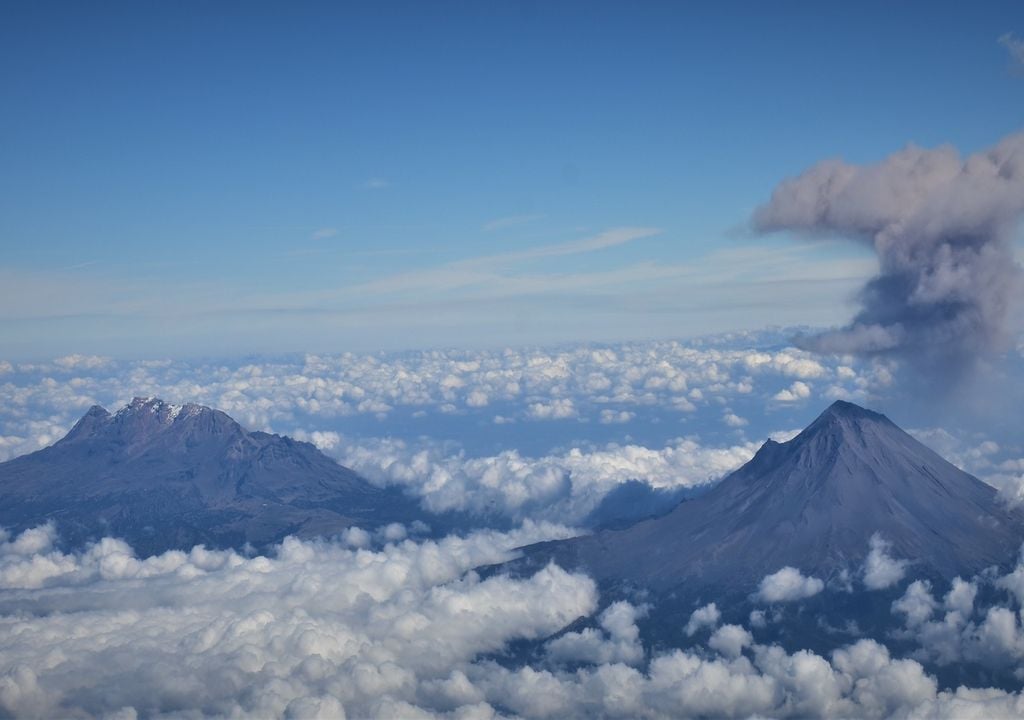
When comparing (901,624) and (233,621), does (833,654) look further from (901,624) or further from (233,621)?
(233,621)

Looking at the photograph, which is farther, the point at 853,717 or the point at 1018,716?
the point at 853,717

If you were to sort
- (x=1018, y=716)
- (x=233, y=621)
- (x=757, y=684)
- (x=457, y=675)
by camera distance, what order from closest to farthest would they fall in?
(x=1018, y=716), (x=757, y=684), (x=457, y=675), (x=233, y=621)

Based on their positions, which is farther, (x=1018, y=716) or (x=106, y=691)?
(x=106, y=691)

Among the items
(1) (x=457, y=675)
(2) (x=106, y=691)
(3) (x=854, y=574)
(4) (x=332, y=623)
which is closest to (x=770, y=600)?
(3) (x=854, y=574)

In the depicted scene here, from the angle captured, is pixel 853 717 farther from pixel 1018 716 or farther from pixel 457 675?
pixel 457 675

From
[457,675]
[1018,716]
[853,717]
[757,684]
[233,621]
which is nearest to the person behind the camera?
[1018,716]

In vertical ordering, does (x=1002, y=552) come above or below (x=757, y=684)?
above

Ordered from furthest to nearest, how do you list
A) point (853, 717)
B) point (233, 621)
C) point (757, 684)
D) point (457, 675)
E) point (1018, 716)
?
point (233, 621) < point (457, 675) < point (757, 684) < point (853, 717) < point (1018, 716)

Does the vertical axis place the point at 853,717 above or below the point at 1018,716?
below

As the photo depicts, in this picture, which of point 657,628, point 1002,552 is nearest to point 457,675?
point 657,628
